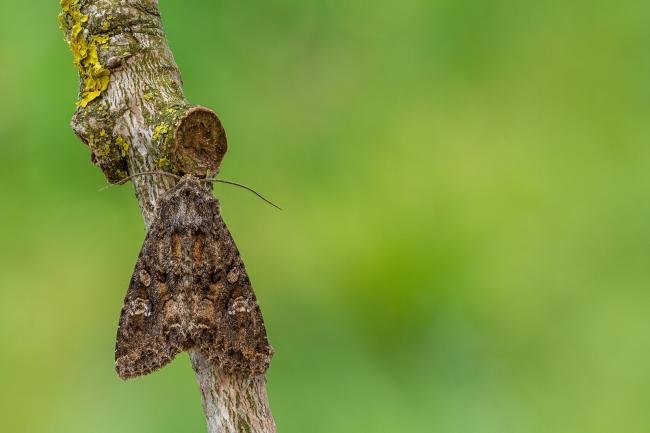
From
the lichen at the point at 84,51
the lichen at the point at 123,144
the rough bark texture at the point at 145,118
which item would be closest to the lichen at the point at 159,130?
the rough bark texture at the point at 145,118

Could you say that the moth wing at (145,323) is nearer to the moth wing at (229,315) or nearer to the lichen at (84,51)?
the moth wing at (229,315)

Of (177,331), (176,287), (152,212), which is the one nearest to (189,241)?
(176,287)

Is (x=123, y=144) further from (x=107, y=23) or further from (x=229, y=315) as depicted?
(x=229, y=315)

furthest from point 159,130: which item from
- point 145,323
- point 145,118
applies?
point 145,323

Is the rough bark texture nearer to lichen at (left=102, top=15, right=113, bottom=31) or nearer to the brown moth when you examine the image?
lichen at (left=102, top=15, right=113, bottom=31)

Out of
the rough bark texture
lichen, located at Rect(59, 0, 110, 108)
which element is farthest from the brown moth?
lichen, located at Rect(59, 0, 110, 108)

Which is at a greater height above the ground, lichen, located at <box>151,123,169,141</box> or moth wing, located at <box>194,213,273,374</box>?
lichen, located at <box>151,123,169,141</box>

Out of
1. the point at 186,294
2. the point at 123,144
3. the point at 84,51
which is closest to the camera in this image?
the point at 123,144
